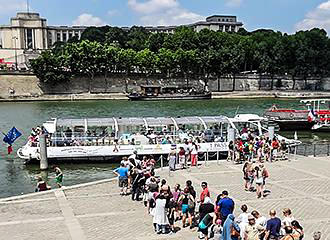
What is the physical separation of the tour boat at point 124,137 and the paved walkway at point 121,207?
8305 mm

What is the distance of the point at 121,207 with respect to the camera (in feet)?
62.4

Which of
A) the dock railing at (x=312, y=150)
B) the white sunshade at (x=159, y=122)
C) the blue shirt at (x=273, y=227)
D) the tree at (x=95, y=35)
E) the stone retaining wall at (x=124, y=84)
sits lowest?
the dock railing at (x=312, y=150)

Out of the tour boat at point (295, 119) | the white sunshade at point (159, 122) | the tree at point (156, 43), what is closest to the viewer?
the white sunshade at point (159, 122)

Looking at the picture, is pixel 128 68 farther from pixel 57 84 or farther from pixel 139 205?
pixel 139 205

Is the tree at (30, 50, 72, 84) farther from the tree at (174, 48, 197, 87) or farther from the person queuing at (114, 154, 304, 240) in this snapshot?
the person queuing at (114, 154, 304, 240)

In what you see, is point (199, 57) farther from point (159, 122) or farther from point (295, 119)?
point (159, 122)

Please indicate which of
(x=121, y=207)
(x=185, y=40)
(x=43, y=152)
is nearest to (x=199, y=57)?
(x=185, y=40)

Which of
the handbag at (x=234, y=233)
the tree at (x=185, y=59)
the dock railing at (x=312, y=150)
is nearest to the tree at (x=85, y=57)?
the tree at (x=185, y=59)

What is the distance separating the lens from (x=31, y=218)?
57.9 feet

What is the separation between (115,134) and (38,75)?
257ft

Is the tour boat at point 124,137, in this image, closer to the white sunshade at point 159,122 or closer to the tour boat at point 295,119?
the white sunshade at point 159,122

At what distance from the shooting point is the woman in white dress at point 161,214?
50.5 ft

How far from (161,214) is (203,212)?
1.50 m

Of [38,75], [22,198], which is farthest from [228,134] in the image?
[38,75]
